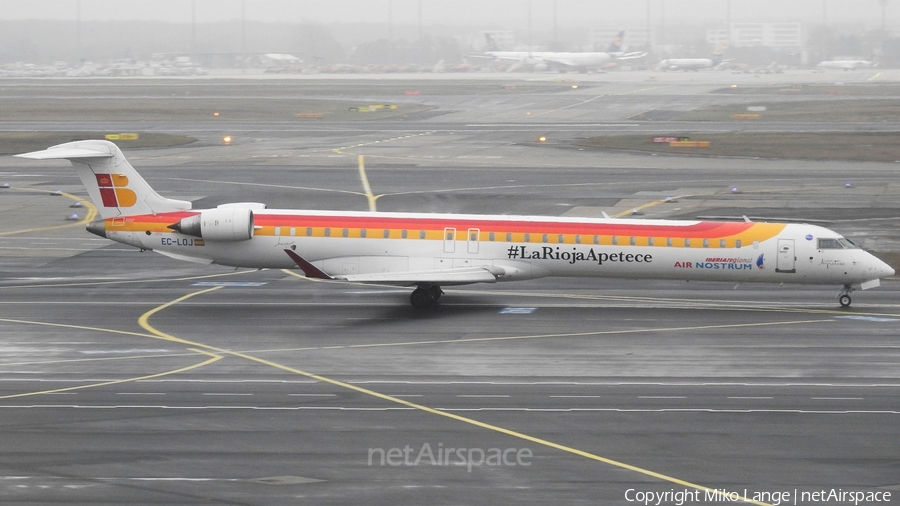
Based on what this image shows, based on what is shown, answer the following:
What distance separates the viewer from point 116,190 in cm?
3644

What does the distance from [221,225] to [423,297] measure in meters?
7.07

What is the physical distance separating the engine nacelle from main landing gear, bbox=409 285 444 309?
584 cm

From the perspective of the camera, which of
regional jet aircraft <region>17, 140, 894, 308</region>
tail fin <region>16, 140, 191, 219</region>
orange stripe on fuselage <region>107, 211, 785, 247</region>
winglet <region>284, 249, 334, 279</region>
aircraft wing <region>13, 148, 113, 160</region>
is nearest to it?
winglet <region>284, 249, 334, 279</region>

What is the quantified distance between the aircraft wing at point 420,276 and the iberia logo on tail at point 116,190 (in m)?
6.46

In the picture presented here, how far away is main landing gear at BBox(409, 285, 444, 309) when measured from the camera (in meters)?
35.4

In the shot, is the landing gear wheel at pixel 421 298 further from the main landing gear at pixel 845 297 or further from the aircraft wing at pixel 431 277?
the main landing gear at pixel 845 297

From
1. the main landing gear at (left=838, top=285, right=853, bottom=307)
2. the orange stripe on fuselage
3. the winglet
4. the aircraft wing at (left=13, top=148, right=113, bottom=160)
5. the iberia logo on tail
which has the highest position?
the aircraft wing at (left=13, top=148, right=113, bottom=160)

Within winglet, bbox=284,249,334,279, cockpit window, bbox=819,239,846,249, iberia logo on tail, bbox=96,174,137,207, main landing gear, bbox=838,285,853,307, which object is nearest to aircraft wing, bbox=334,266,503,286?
winglet, bbox=284,249,334,279

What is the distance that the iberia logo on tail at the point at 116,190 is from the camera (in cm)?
3634

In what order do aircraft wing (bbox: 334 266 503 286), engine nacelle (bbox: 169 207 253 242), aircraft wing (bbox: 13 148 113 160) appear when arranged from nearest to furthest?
aircraft wing (bbox: 334 266 503 286) < aircraft wing (bbox: 13 148 113 160) < engine nacelle (bbox: 169 207 253 242)

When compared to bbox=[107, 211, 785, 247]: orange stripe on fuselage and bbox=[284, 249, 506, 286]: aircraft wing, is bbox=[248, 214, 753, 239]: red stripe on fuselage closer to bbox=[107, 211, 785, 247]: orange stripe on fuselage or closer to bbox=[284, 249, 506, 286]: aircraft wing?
bbox=[107, 211, 785, 247]: orange stripe on fuselage

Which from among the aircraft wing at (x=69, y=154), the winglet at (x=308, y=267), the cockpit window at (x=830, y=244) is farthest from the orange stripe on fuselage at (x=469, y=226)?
the winglet at (x=308, y=267)

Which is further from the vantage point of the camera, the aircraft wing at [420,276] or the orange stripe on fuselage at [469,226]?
the orange stripe on fuselage at [469,226]

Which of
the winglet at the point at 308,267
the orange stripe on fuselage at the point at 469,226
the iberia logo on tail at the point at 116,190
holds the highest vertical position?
the iberia logo on tail at the point at 116,190
